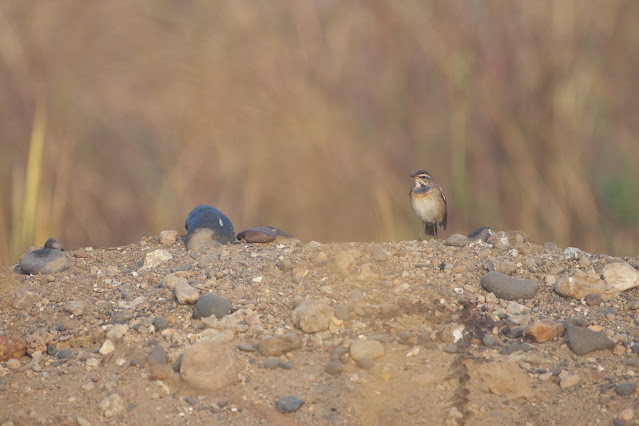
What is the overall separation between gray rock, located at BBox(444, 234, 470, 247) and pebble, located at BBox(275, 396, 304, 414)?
4.16 feet

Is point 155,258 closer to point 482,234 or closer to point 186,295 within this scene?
point 186,295

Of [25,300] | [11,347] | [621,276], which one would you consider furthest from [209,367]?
[621,276]

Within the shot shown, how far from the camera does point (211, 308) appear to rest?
2.73 metres

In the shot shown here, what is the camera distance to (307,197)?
11.3 ft

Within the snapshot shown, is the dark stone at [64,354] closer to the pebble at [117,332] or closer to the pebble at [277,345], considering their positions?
the pebble at [117,332]

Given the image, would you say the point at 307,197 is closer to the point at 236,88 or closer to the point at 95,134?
the point at 236,88

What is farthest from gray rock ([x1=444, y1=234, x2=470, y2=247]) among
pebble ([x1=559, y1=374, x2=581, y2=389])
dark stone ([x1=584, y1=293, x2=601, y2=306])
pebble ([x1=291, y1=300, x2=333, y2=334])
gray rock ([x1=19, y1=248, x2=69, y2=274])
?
gray rock ([x1=19, y1=248, x2=69, y2=274])

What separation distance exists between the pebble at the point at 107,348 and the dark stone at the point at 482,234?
62.0 inches

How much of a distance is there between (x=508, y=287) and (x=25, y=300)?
1684mm

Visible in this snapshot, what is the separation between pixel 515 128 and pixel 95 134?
5.74 ft

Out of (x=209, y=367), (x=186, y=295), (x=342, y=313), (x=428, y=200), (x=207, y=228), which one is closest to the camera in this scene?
(x=209, y=367)

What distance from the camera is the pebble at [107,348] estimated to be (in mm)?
2582

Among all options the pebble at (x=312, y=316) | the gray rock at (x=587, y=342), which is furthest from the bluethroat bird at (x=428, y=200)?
the gray rock at (x=587, y=342)

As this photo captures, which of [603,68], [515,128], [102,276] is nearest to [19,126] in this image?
[102,276]
